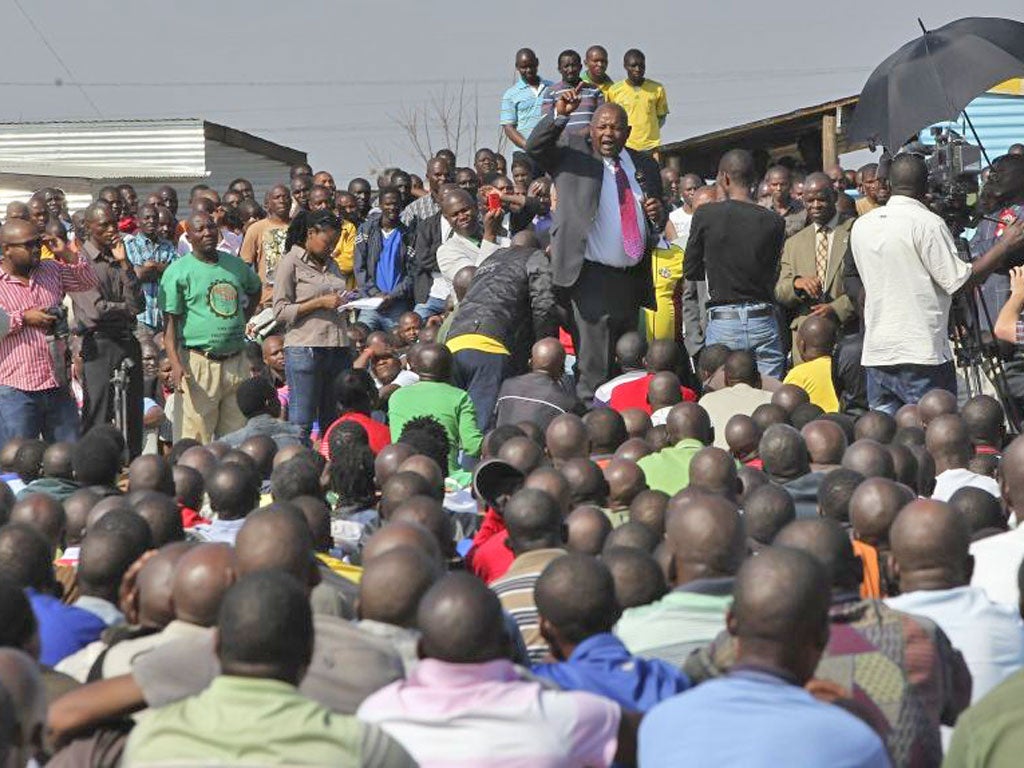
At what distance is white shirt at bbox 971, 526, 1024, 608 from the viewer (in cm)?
646

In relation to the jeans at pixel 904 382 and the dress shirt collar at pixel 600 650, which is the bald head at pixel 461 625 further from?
the jeans at pixel 904 382

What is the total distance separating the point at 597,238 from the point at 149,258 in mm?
5697

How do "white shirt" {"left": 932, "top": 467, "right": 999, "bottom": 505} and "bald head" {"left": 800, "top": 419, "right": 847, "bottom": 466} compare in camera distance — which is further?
"bald head" {"left": 800, "top": 419, "right": 847, "bottom": 466}

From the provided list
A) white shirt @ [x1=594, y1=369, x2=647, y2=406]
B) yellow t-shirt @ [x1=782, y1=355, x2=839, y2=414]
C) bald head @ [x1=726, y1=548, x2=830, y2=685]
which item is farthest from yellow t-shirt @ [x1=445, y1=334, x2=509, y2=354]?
bald head @ [x1=726, y1=548, x2=830, y2=685]

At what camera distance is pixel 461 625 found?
4.69 meters

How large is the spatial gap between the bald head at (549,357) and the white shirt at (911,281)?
1.82 meters

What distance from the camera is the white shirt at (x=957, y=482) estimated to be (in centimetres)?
863

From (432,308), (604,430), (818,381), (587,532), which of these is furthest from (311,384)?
(587,532)

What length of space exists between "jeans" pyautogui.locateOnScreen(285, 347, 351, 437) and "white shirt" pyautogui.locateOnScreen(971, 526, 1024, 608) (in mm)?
7178

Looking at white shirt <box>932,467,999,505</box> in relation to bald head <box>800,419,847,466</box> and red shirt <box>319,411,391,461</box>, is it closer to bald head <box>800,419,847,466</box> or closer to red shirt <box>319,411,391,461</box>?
bald head <box>800,419,847,466</box>

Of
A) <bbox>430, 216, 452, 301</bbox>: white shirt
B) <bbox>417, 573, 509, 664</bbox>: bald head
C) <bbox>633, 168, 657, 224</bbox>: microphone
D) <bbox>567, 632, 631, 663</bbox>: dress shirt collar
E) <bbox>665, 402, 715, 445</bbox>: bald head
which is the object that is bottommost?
<bbox>567, 632, 631, 663</bbox>: dress shirt collar

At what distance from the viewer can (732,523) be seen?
609 centimetres

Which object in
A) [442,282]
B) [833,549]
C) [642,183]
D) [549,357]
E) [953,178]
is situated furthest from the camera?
[442,282]

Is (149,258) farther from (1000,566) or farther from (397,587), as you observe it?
(397,587)
